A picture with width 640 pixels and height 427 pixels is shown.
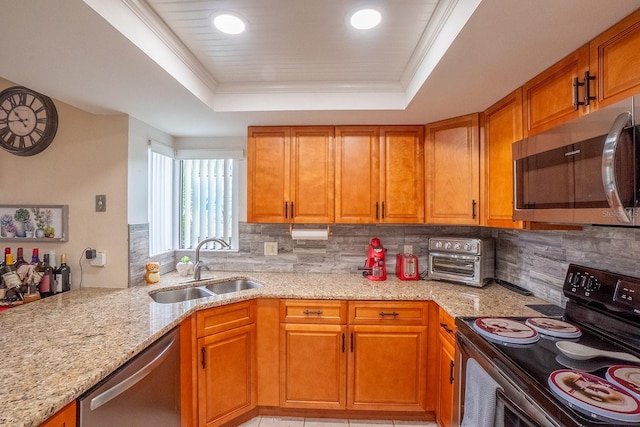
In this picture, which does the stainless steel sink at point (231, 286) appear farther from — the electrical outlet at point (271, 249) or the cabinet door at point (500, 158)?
the cabinet door at point (500, 158)

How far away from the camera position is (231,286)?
2.46m

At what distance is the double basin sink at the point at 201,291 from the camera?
213 centimetres

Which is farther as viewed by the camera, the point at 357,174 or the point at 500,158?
the point at 357,174

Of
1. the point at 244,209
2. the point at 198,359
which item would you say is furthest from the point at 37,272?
the point at 244,209

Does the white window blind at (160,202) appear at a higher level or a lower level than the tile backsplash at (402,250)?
higher

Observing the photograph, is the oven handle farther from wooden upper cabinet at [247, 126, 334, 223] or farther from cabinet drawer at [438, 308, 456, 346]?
wooden upper cabinet at [247, 126, 334, 223]

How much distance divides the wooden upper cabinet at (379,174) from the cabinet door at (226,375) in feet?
3.70

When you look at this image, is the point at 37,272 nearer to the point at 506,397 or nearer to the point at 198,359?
the point at 198,359

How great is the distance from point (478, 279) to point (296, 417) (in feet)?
5.16

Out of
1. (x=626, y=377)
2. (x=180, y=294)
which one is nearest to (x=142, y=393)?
(x=180, y=294)

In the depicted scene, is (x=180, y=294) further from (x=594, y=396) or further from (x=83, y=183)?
(x=594, y=396)

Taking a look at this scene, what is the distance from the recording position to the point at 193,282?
2.29 m

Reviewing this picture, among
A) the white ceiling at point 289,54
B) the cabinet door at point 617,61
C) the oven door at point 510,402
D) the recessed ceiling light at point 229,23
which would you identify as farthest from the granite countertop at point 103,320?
the recessed ceiling light at point 229,23

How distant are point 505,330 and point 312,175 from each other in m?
1.60
